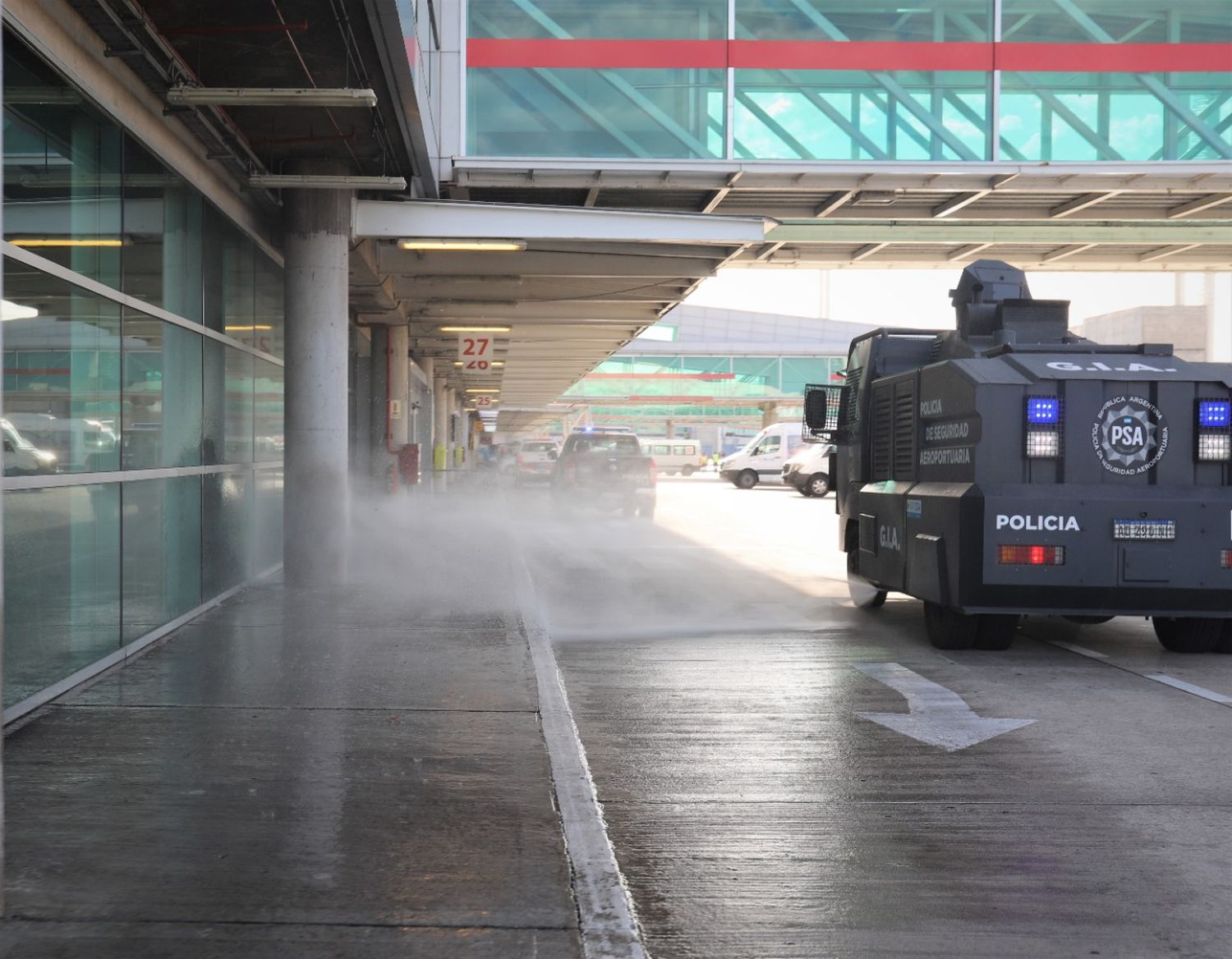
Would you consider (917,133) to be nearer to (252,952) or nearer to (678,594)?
(678,594)

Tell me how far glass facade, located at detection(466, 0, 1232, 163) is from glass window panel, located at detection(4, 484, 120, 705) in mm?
8251

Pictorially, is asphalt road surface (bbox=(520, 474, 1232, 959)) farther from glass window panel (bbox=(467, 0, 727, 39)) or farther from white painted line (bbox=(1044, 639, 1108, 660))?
glass window panel (bbox=(467, 0, 727, 39))

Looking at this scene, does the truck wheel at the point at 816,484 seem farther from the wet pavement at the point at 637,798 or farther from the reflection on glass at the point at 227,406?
the wet pavement at the point at 637,798

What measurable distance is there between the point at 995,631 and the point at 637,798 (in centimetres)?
512

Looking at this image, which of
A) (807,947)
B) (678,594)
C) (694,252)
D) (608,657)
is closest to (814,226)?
(694,252)

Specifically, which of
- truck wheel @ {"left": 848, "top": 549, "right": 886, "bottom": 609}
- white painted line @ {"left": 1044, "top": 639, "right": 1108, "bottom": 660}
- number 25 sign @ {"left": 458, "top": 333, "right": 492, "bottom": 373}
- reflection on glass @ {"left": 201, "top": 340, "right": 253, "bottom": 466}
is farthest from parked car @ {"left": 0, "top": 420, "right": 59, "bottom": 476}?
number 25 sign @ {"left": 458, "top": 333, "right": 492, "bottom": 373}

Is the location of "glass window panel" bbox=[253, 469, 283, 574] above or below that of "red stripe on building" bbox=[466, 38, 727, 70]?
below

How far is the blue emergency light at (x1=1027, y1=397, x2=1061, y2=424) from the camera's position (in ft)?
30.7

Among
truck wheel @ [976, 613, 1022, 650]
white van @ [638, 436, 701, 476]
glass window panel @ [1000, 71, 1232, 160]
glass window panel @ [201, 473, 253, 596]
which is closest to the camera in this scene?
truck wheel @ [976, 613, 1022, 650]

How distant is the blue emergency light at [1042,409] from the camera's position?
935 centimetres

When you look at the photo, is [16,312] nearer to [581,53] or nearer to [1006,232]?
[581,53]

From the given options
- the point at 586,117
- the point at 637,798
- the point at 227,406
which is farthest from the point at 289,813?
the point at 586,117

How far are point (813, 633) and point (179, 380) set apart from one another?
223 inches

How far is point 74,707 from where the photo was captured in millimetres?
7500
